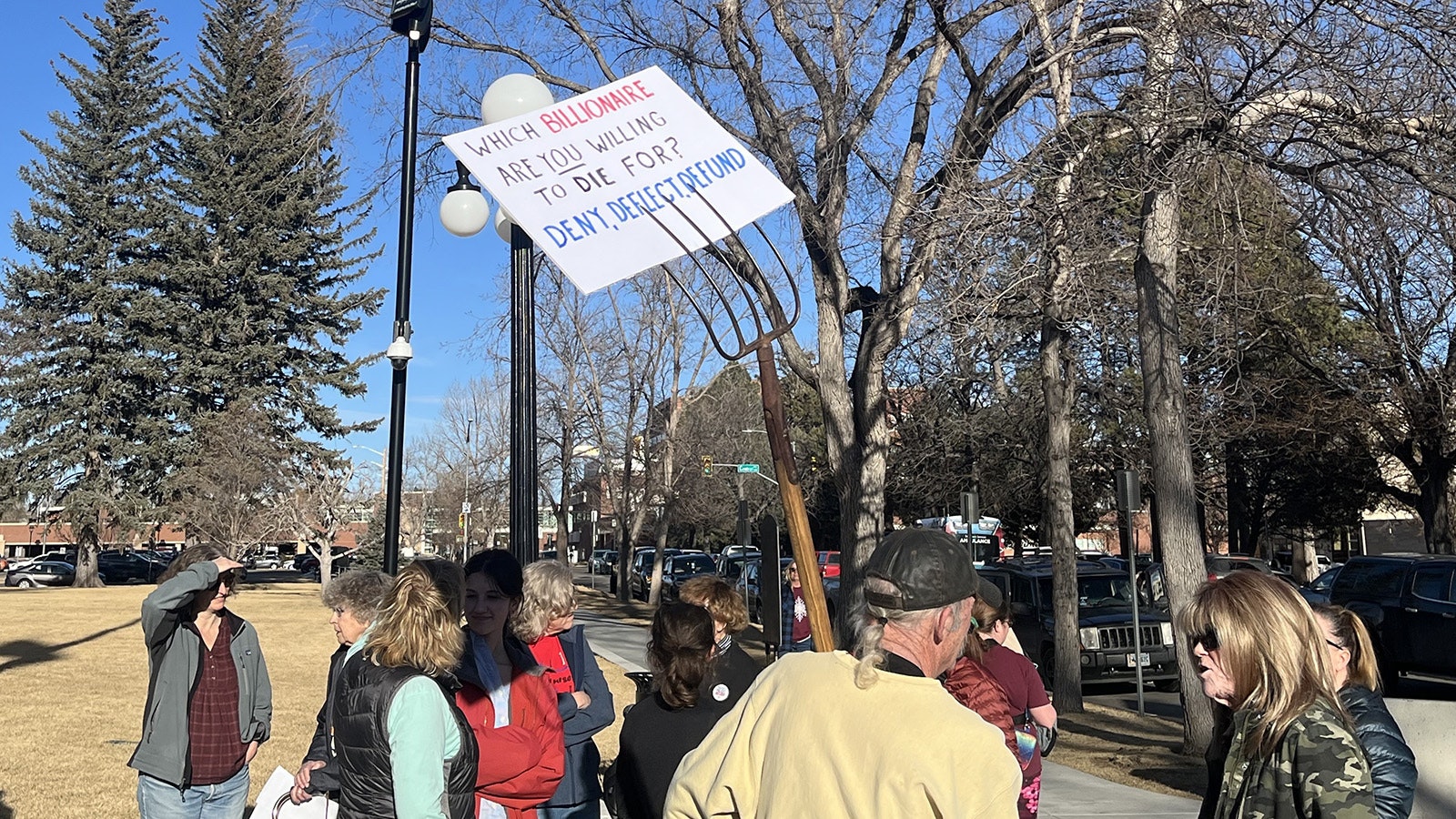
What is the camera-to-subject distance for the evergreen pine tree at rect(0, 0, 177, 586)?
46.5m

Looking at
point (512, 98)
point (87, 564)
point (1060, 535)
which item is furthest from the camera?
point (87, 564)

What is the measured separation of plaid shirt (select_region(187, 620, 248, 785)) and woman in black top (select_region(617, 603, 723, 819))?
236 centimetres

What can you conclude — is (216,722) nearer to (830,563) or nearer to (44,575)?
(830,563)

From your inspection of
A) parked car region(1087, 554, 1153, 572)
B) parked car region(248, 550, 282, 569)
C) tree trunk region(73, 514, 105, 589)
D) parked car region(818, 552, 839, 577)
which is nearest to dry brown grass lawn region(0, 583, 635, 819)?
parked car region(1087, 554, 1153, 572)

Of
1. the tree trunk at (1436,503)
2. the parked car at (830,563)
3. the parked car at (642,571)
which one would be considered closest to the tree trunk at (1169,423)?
the parked car at (830,563)

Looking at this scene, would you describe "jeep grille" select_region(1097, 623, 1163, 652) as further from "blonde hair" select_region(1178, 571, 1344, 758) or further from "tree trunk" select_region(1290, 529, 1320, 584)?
"tree trunk" select_region(1290, 529, 1320, 584)

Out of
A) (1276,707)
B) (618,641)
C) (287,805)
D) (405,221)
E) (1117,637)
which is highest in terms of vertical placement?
(405,221)

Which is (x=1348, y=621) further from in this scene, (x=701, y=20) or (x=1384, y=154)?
(x=701, y=20)

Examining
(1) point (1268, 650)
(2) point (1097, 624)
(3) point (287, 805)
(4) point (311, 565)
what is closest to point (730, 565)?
(2) point (1097, 624)

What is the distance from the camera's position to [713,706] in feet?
13.3

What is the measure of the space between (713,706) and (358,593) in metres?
1.68

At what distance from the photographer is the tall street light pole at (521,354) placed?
22.9ft

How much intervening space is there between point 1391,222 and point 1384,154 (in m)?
1.31

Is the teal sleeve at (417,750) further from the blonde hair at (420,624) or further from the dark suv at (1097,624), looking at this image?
the dark suv at (1097,624)
